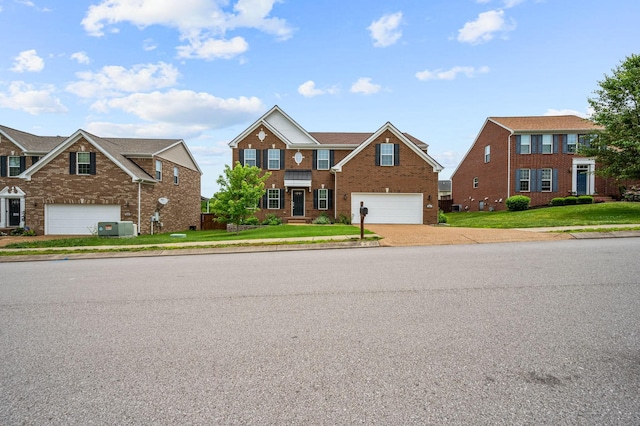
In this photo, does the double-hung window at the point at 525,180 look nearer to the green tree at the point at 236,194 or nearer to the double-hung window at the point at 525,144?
the double-hung window at the point at 525,144

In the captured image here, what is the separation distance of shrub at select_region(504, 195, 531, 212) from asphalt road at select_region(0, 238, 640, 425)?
22529 millimetres

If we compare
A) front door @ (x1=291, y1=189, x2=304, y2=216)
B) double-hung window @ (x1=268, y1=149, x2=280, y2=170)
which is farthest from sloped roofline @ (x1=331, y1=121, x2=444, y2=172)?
double-hung window @ (x1=268, y1=149, x2=280, y2=170)

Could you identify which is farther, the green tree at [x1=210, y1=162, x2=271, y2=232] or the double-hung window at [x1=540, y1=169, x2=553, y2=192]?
the double-hung window at [x1=540, y1=169, x2=553, y2=192]

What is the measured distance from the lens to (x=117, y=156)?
24172mm

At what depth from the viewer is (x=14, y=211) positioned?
84.7 ft

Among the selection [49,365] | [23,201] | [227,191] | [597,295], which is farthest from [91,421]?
[23,201]

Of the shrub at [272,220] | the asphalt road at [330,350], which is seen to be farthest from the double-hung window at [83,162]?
the asphalt road at [330,350]

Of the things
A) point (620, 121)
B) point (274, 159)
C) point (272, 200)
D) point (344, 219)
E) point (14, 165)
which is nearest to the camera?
point (620, 121)

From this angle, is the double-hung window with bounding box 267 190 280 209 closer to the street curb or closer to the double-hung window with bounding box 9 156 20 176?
the street curb

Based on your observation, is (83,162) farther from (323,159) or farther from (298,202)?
(323,159)

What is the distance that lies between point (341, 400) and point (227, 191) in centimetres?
1987

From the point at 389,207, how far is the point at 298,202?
21.5ft

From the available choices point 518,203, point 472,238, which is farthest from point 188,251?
point 518,203

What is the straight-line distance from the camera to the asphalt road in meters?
2.81
